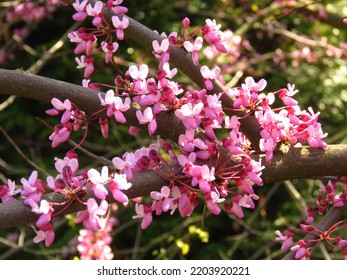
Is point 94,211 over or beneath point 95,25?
beneath

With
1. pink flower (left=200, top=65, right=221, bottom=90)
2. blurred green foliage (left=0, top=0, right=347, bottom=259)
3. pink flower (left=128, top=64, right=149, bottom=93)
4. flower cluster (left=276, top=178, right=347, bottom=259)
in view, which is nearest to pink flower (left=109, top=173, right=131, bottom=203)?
pink flower (left=128, top=64, right=149, bottom=93)

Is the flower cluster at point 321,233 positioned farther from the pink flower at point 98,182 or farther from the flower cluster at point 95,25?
the flower cluster at point 95,25

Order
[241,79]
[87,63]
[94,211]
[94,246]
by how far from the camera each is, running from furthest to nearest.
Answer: [241,79], [94,246], [87,63], [94,211]

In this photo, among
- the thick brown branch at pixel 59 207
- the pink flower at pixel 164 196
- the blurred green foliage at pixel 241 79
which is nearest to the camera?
the thick brown branch at pixel 59 207

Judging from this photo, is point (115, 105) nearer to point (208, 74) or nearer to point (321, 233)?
point (208, 74)

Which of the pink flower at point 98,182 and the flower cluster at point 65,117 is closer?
the pink flower at point 98,182

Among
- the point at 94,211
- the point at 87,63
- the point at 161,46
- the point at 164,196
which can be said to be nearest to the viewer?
the point at 94,211

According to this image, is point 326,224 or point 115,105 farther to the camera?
point 326,224

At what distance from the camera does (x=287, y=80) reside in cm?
518

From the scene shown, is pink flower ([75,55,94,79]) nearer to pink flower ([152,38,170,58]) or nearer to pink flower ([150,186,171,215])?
pink flower ([152,38,170,58])

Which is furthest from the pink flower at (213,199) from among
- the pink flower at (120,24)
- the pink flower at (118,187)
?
the pink flower at (120,24)

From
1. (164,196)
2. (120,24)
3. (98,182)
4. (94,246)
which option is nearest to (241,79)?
(94,246)

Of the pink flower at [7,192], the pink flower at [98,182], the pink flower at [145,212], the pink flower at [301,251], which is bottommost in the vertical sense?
the pink flower at [301,251]
